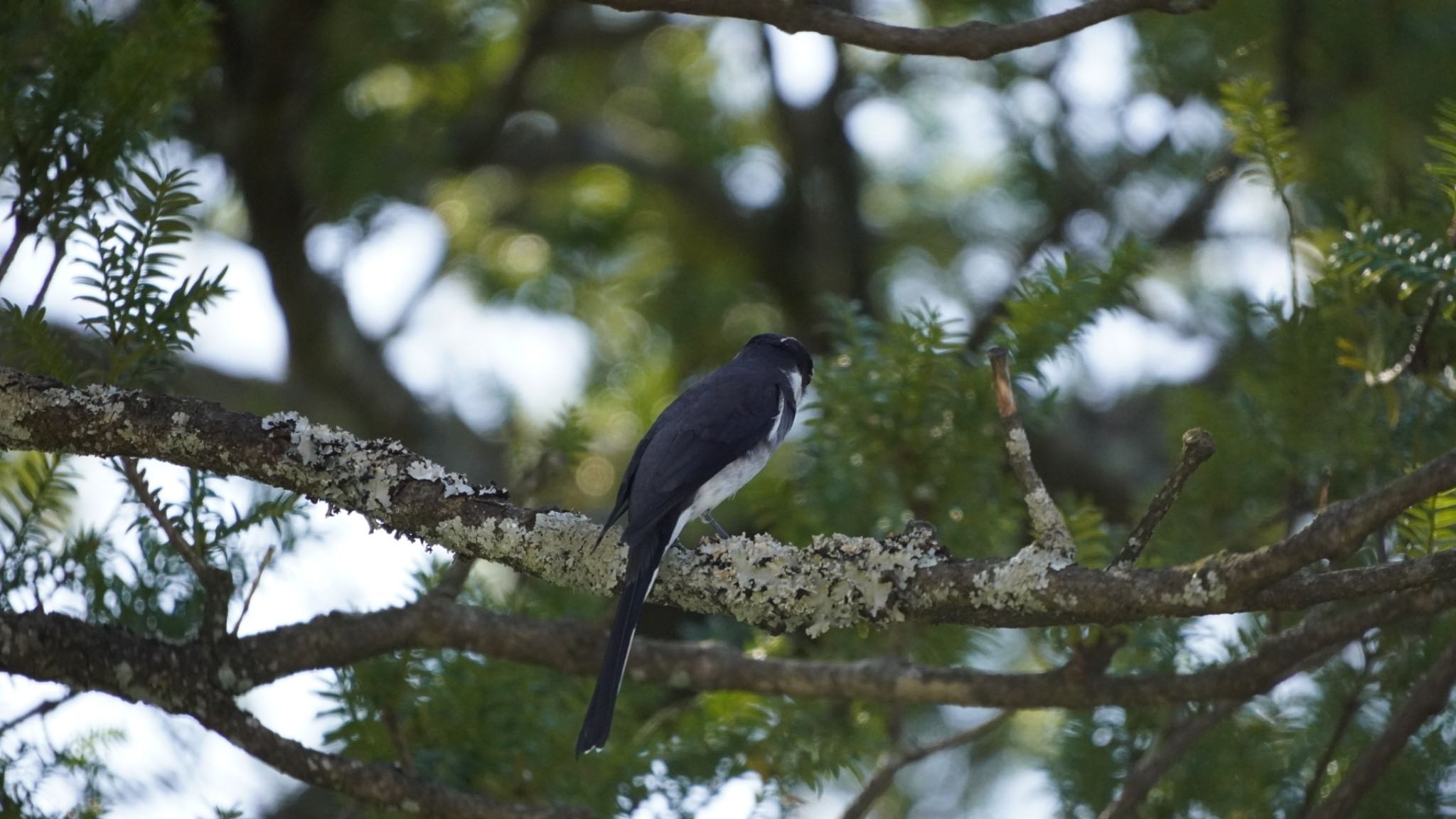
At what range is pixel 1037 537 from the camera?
8.38ft

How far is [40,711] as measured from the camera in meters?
3.00

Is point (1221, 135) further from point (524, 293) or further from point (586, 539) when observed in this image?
point (586, 539)

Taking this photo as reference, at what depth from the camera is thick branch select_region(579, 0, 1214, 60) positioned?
2.81 metres

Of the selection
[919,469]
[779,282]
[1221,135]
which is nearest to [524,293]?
[779,282]

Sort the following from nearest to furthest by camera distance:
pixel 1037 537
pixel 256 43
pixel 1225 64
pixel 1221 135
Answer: pixel 1037 537 < pixel 256 43 < pixel 1225 64 < pixel 1221 135

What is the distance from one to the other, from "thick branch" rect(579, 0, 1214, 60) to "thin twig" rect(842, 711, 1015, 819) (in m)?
1.65

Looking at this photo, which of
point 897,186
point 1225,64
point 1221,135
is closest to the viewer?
point 1225,64

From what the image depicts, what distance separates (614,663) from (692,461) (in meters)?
0.63

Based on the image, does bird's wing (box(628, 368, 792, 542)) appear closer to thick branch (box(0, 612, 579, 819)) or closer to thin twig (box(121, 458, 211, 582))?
thick branch (box(0, 612, 579, 819))

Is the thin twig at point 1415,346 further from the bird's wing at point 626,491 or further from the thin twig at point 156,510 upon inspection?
the thin twig at point 156,510

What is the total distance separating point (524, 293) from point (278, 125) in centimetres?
257

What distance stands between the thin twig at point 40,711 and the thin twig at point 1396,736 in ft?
9.12

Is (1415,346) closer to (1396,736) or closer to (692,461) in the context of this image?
(1396,736)

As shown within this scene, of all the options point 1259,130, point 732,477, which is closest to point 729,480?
point 732,477
